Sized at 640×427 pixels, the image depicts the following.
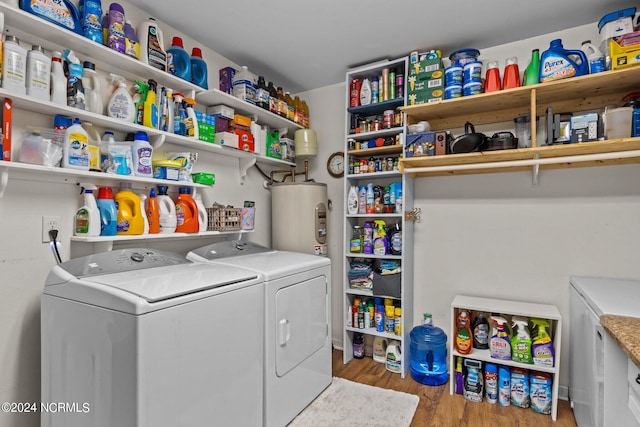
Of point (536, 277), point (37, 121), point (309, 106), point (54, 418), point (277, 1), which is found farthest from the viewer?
point (309, 106)

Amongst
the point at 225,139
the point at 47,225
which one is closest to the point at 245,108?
the point at 225,139

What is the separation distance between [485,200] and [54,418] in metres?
2.82

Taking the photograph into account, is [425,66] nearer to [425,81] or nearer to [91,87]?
[425,81]

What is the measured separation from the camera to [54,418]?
1379mm

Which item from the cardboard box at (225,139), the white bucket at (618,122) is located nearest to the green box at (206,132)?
the cardboard box at (225,139)

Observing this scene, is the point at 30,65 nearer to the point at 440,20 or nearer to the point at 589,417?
the point at 440,20

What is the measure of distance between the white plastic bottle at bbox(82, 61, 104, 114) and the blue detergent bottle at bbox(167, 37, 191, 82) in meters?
0.47

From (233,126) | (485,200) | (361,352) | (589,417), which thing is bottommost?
(361,352)

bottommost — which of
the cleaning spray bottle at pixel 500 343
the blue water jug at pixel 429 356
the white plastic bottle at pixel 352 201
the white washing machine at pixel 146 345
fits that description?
the blue water jug at pixel 429 356

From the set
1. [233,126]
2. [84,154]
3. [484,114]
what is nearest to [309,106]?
[233,126]

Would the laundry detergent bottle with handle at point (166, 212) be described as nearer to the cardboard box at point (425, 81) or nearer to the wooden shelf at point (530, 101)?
the wooden shelf at point (530, 101)

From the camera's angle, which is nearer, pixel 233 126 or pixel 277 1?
pixel 277 1

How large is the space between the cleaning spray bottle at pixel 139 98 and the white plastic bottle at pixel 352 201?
1.63m

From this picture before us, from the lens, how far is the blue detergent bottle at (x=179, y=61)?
80.2 inches
